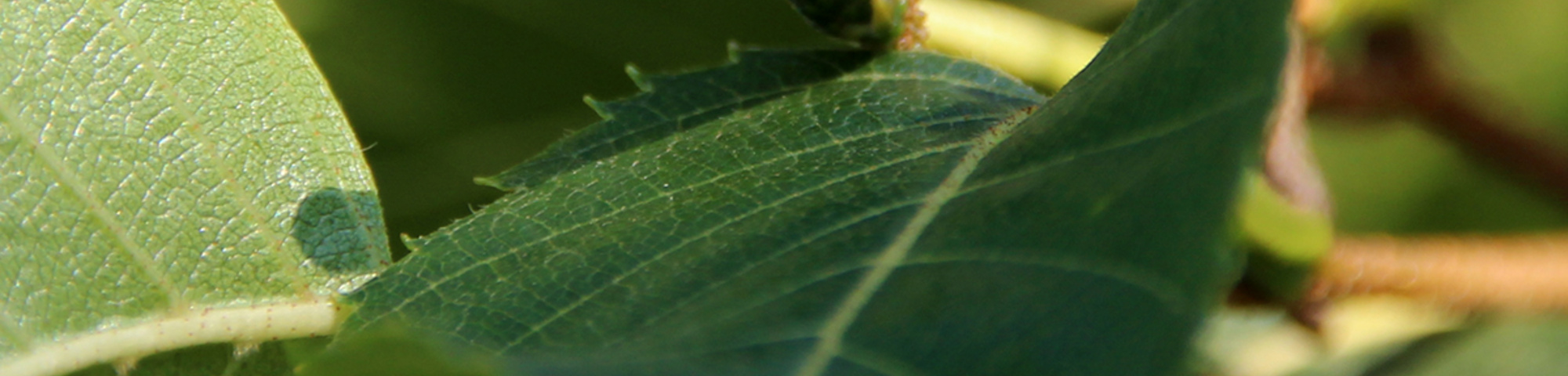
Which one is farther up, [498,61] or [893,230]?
[498,61]

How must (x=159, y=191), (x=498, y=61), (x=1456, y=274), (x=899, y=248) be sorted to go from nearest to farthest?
1. (x=899, y=248)
2. (x=159, y=191)
3. (x=1456, y=274)
4. (x=498, y=61)

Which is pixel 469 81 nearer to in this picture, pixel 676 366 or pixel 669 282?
pixel 669 282

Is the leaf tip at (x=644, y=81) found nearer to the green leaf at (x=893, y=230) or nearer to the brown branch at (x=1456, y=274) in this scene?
the green leaf at (x=893, y=230)

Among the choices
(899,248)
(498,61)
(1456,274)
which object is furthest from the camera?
(498,61)

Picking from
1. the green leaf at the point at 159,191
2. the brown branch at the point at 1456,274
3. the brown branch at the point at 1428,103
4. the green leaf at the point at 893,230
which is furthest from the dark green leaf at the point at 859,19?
the brown branch at the point at 1428,103

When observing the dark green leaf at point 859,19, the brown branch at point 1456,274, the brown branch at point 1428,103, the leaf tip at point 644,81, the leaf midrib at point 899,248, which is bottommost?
the leaf midrib at point 899,248

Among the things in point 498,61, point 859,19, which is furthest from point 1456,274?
point 498,61

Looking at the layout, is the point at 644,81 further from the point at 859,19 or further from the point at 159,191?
the point at 159,191
